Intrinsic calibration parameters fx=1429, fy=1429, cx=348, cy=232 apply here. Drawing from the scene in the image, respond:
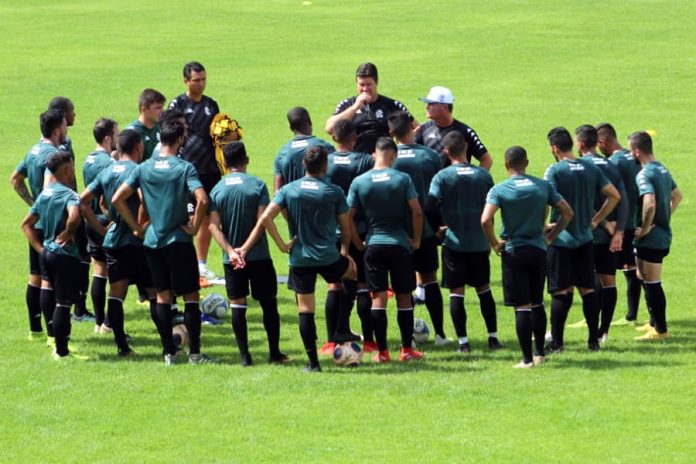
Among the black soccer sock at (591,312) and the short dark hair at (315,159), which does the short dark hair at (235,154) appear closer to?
the short dark hair at (315,159)

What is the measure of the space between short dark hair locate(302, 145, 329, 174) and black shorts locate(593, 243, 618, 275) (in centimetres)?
352

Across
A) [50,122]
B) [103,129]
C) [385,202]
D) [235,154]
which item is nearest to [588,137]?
[385,202]

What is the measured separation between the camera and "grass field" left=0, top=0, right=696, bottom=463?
40.3 ft

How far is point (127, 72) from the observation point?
1586 inches

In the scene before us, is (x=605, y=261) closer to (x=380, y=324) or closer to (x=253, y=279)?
(x=380, y=324)

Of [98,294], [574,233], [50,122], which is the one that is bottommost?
[98,294]

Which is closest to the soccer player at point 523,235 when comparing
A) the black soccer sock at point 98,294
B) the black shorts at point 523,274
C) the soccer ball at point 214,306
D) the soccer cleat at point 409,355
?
the black shorts at point 523,274

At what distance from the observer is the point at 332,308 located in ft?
50.3

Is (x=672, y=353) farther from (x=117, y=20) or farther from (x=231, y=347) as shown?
(x=117, y=20)

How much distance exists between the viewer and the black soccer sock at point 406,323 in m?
15.1

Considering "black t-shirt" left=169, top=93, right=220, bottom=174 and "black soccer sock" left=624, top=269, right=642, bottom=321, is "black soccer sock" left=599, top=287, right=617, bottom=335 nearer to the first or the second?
"black soccer sock" left=624, top=269, right=642, bottom=321

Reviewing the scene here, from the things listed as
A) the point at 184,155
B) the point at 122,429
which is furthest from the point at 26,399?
the point at 184,155

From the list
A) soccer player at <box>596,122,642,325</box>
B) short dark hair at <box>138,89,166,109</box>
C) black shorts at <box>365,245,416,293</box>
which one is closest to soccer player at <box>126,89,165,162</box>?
short dark hair at <box>138,89,166,109</box>

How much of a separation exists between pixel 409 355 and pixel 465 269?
1152mm
